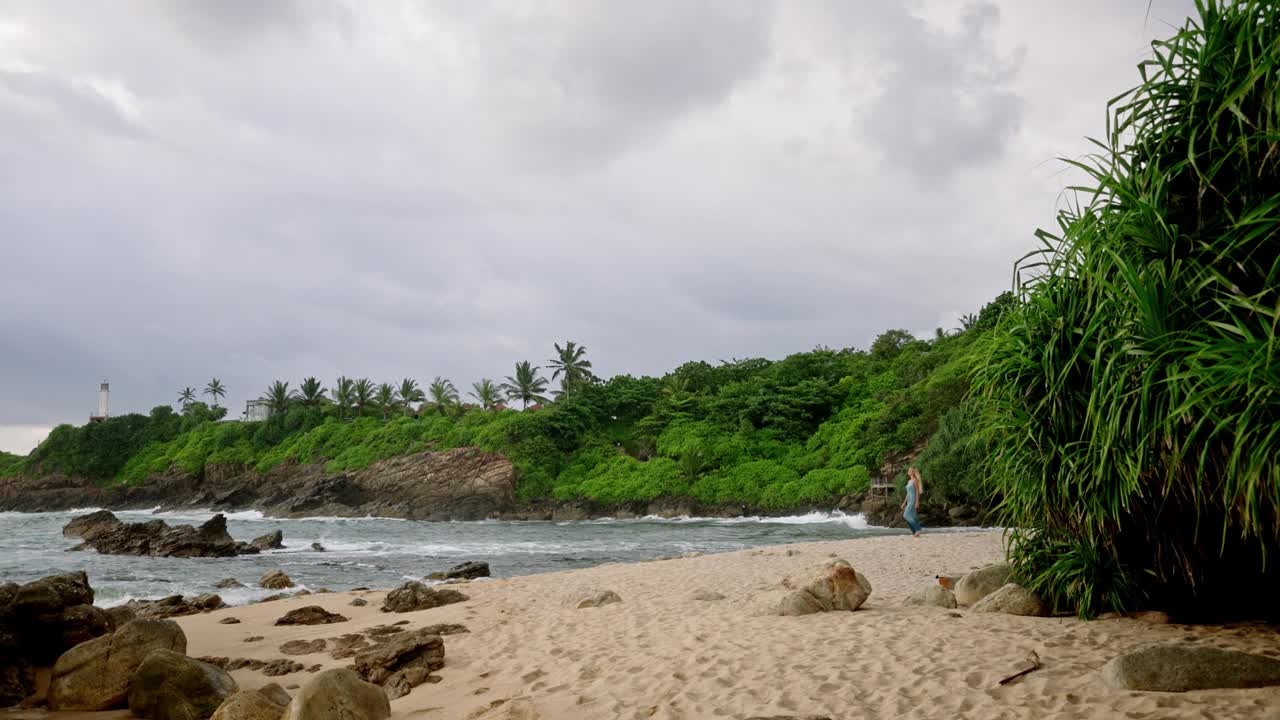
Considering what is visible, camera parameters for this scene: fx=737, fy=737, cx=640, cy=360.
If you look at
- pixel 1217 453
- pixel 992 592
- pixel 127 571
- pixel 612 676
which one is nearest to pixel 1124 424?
pixel 1217 453

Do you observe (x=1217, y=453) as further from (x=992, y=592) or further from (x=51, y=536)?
(x=51, y=536)

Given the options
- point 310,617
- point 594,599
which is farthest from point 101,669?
point 594,599

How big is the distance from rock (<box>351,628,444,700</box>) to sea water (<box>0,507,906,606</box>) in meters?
7.76

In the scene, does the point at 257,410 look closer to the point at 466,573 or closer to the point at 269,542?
the point at 269,542

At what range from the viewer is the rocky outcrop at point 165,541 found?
21.0 meters

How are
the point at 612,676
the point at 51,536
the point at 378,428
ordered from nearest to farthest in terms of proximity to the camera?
1. the point at 612,676
2. the point at 51,536
3. the point at 378,428

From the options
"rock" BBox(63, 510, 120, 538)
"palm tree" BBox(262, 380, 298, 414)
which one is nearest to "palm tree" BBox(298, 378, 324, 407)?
"palm tree" BBox(262, 380, 298, 414)

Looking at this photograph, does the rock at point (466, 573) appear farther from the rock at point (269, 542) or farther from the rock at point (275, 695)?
the rock at point (269, 542)

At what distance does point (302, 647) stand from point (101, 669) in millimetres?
2015

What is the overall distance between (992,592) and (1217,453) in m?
2.86

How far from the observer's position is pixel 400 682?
5441mm

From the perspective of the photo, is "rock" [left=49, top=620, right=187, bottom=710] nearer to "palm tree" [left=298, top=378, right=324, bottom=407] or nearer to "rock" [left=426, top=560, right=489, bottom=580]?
"rock" [left=426, top=560, right=489, bottom=580]

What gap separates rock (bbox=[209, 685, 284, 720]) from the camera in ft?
14.2

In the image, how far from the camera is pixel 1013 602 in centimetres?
632
